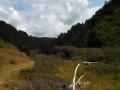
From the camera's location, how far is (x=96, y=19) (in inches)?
3002

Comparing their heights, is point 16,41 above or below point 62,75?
above

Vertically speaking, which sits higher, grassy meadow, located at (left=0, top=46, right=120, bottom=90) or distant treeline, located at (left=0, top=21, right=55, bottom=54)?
distant treeline, located at (left=0, top=21, right=55, bottom=54)

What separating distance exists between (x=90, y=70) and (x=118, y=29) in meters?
39.1

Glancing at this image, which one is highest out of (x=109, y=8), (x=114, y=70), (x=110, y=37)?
(x=109, y=8)

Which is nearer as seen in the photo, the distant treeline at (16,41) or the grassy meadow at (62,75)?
the grassy meadow at (62,75)

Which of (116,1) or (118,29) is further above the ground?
(116,1)

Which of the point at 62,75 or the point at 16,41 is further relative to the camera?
the point at 16,41

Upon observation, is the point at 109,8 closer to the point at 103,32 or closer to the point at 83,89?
the point at 103,32

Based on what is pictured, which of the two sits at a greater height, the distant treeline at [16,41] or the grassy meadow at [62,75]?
the distant treeline at [16,41]

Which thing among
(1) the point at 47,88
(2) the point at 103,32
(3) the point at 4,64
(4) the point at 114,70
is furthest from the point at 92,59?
(2) the point at 103,32

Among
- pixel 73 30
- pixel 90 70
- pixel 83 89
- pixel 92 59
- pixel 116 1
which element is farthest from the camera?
pixel 73 30

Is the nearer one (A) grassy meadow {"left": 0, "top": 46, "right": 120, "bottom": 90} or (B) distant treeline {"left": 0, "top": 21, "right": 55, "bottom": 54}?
(A) grassy meadow {"left": 0, "top": 46, "right": 120, "bottom": 90}

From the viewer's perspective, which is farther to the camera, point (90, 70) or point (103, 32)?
point (103, 32)

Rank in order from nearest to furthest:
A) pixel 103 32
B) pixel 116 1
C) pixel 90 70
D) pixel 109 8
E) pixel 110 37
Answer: pixel 90 70, pixel 110 37, pixel 103 32, pixel 109 8, pixel 116 1
